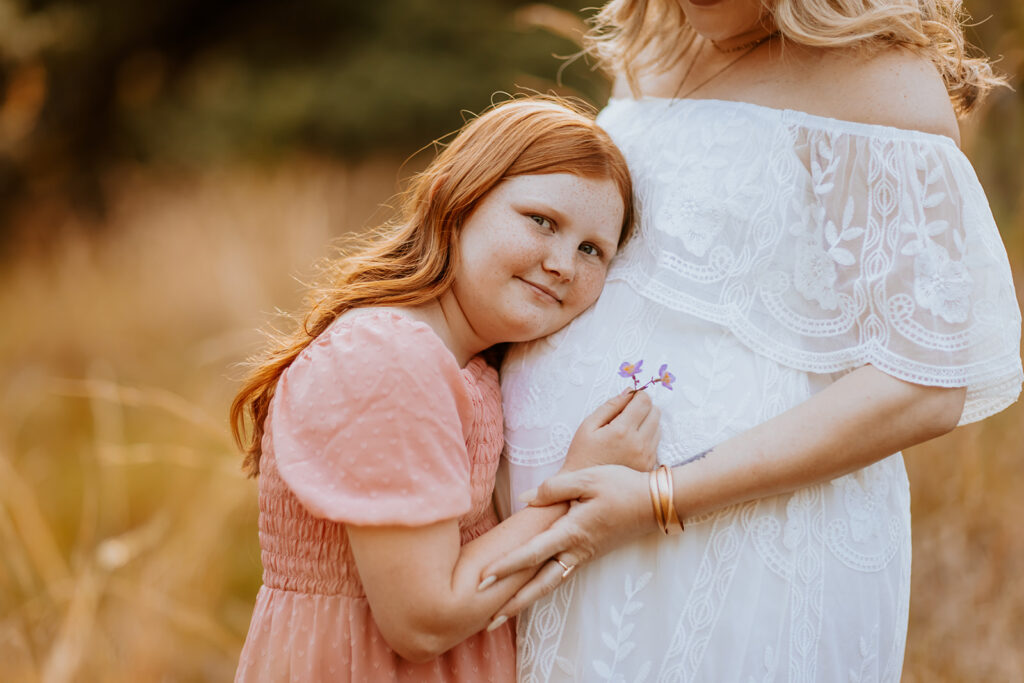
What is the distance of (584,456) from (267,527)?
2.02ft

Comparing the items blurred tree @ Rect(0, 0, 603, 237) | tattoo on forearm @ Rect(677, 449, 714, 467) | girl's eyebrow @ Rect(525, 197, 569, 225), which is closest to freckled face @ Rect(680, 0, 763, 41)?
girl's eyebrow @ Rect(525, 197, 569, 225)

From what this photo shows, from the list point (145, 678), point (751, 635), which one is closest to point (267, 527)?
point (751, 635)

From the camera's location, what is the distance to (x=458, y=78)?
1062 centimetres

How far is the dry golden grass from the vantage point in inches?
111

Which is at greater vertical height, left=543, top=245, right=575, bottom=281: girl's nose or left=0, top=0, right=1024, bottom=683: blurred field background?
left=543, top=245, right=575, bottom=281: girl's nose

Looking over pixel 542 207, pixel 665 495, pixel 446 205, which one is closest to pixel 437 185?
pixel 446 205

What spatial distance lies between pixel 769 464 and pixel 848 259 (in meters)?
0.40

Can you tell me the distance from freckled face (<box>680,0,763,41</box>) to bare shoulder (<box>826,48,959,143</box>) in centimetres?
25

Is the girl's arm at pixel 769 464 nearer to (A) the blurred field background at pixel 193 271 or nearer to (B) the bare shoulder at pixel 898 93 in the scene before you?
(B) the bare shoulder at pixel 898 93

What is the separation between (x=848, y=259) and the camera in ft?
5.32

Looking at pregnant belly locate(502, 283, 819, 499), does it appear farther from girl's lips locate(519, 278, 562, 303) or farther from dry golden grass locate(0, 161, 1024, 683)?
dry golden grass locate(0, 161, 1024, 683)

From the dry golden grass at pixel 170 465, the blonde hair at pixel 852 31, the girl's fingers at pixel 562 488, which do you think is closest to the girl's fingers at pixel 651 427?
the girl's fingers at pixel 562 488

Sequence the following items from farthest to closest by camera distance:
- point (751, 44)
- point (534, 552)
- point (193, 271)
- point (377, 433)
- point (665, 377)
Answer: point (193, 271) → point (751, 44) → point (665, 377) → point (534, 552) → point (377, 433)

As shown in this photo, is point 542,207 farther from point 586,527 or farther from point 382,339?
point 586,527
